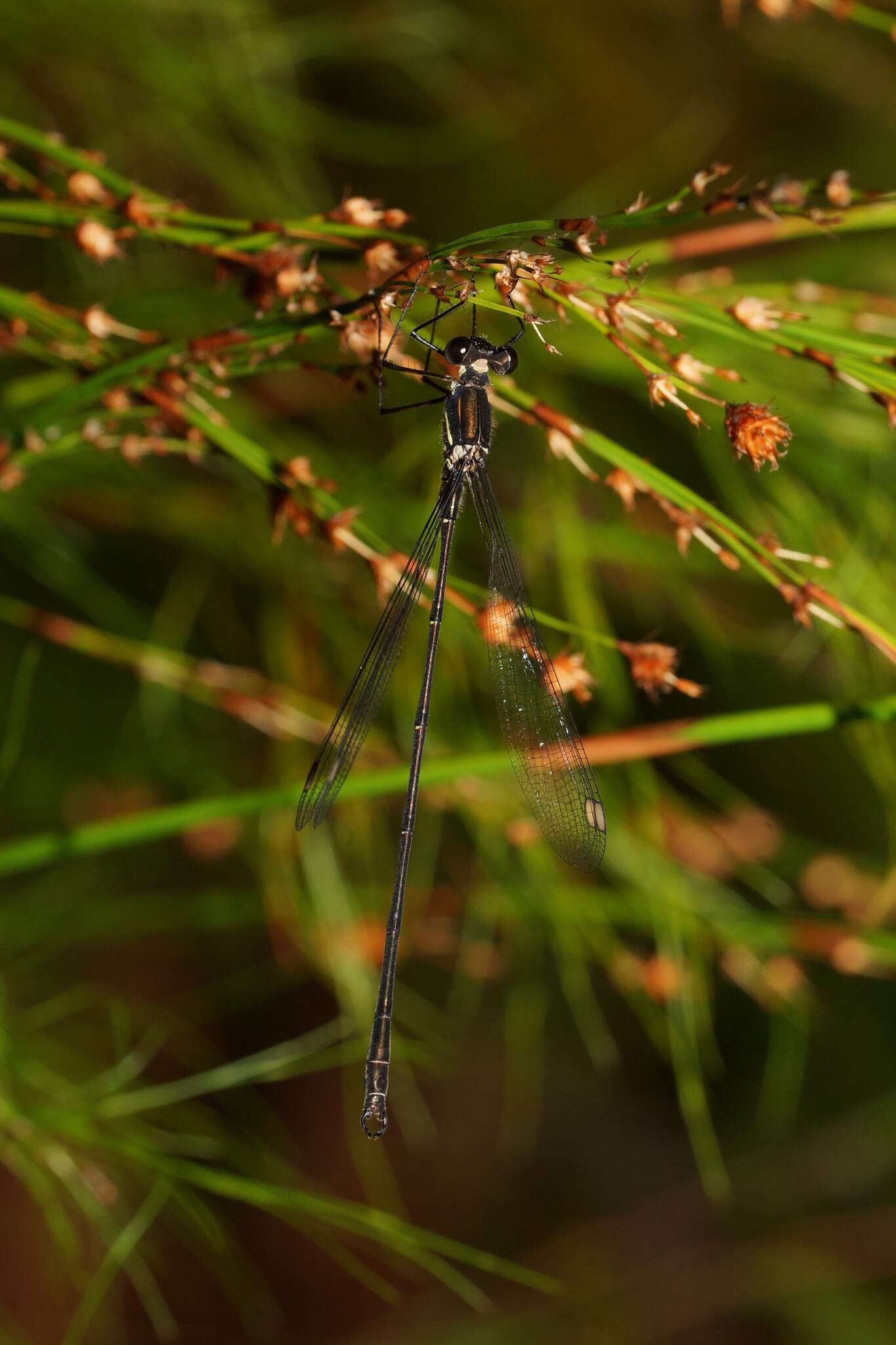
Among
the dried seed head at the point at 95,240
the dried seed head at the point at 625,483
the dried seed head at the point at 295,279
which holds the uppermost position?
the dried seed head at the point at 95,240

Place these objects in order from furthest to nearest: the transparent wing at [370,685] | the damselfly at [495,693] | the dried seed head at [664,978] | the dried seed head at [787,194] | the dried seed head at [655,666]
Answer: the dried seed head at [664,978] < the damselfly at [495,693] < the transparent wing at [370,685] < the dried seed head at [655,666] < the dried seed head at [787,194]

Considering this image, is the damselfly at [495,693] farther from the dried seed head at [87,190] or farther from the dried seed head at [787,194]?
the dried seed head at [787,194]

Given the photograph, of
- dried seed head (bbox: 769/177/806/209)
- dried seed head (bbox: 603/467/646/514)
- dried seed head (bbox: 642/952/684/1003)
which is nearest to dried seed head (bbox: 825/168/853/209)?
dried seed head (bbox: 769/177/806/209)

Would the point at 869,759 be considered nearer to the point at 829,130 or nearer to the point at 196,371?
the point at 196,371

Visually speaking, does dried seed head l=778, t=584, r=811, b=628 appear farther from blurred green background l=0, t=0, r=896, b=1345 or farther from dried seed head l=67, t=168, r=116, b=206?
dried seed head l=67, t=168, r=116, b=206

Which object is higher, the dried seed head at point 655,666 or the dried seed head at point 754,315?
the dried seed head at point 754,315

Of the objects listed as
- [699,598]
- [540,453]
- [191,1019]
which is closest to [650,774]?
[699,598]

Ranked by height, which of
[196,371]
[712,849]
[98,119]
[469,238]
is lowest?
[469,238]

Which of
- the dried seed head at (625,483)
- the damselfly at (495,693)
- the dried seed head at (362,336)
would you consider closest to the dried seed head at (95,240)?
the dried seed head at (362,336)
